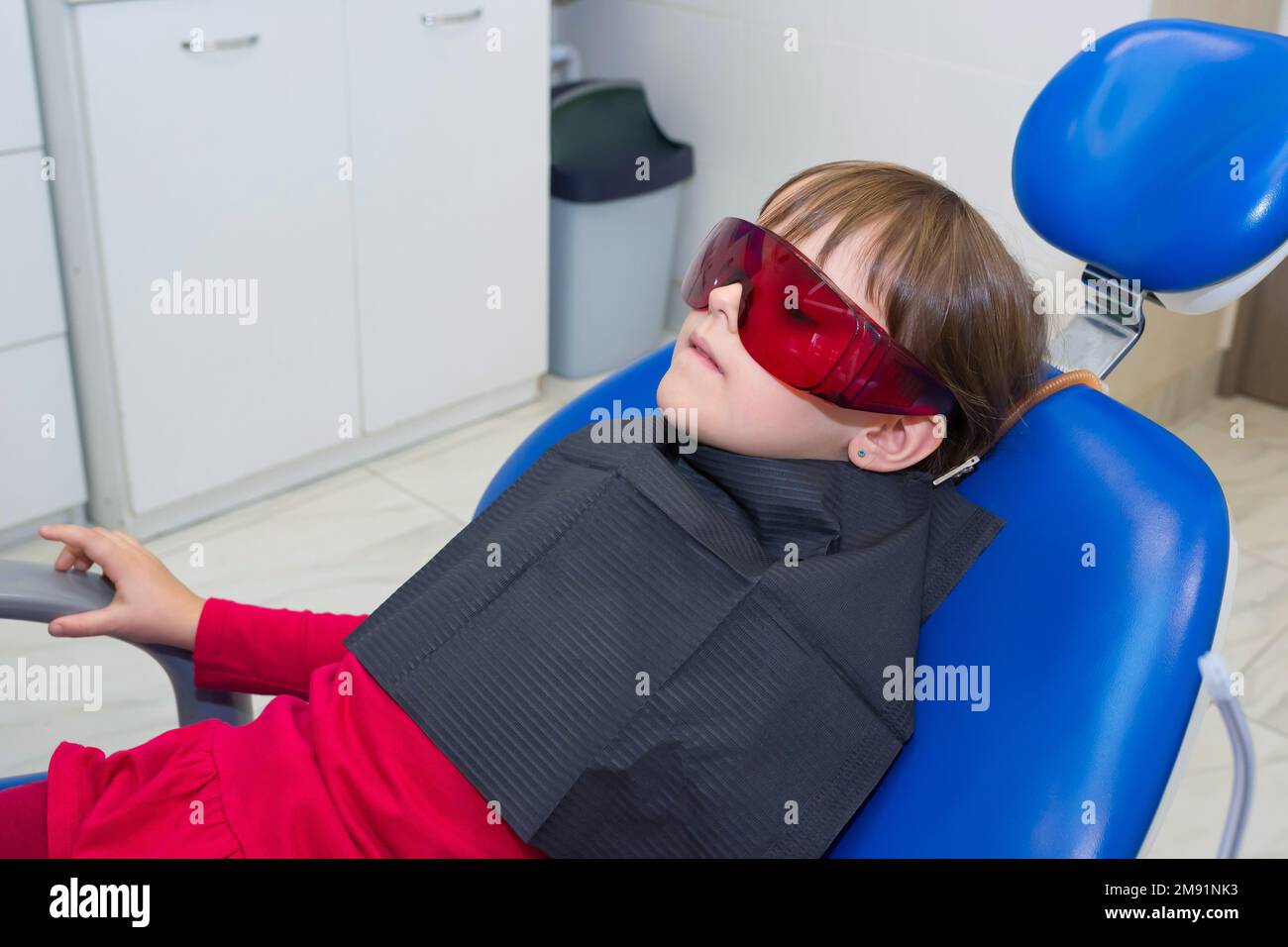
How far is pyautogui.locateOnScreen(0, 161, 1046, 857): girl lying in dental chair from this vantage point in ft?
2.97

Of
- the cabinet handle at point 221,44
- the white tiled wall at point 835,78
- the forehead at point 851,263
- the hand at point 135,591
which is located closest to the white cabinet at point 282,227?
the cabinet handle at point 221,44

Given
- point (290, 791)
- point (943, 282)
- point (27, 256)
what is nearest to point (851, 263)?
point (943, 282)

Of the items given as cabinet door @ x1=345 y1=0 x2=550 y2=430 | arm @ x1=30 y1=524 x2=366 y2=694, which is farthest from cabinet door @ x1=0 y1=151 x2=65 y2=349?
arm @ x1=30 y1=524 x2=366 y2=694

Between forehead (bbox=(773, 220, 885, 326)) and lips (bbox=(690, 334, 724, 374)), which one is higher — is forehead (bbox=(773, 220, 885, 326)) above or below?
above

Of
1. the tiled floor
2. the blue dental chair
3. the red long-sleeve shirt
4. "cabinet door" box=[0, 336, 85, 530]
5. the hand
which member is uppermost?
the blue dental chair

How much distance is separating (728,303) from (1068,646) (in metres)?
0.35

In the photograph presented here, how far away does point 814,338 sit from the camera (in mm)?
977

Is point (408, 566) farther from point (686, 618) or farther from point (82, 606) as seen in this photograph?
point (686, 618)

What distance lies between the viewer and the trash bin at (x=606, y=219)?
265cm

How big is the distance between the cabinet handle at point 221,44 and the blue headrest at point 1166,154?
4.14 feet

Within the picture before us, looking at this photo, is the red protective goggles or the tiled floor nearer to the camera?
the red protective goggles

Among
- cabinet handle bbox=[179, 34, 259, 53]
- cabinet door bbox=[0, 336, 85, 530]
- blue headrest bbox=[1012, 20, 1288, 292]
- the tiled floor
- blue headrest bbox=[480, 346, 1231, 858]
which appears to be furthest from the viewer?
cabinet door bbox=[0, 336, 85, 530]

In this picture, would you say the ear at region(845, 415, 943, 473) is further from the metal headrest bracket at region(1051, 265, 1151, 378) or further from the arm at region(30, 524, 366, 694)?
the arm at region(30, 524, 366, 694)
